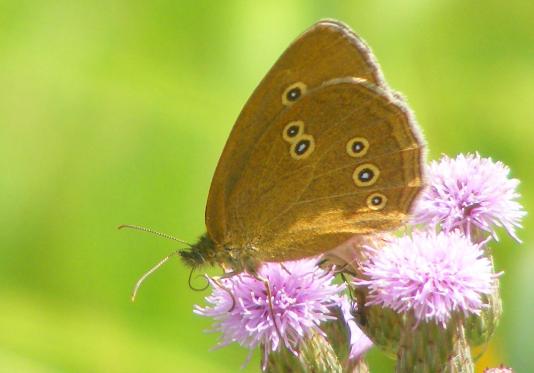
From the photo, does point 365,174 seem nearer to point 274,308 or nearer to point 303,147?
point 303,147

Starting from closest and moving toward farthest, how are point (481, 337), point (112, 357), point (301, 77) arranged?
point (301, 77) < point (481, 337) < point (112, 357)

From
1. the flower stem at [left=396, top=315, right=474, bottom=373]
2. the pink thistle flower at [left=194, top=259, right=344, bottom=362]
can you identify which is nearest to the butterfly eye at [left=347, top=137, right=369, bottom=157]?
the pink thistle flower at [left=194, top=259, right=344, bottom=362]

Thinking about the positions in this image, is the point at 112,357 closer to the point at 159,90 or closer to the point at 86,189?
the point at 86,189

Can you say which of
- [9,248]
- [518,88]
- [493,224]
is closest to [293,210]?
[493,224]

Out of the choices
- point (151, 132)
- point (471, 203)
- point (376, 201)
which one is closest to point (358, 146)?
point (376, 201)

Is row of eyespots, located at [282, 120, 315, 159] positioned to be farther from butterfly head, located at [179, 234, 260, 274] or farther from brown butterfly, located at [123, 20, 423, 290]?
butterfly head, located at [179, 234, 260, 274]
